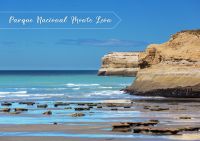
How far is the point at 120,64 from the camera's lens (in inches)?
7283

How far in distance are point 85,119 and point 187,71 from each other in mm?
23097

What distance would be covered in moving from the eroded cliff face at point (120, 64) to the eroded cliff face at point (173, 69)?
112753 millimetres

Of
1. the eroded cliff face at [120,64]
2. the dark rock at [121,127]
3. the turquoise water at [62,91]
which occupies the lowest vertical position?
the dark rock at [121,127]

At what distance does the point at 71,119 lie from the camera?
3466cm

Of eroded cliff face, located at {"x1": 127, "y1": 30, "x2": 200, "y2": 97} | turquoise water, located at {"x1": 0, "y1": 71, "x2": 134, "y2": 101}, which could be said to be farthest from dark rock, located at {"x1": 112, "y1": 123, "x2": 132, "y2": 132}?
turquoise water, located at {"x1": 0, "y1": 71, "x2": 134, "y2": 101}

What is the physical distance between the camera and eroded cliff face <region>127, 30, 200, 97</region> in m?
54.8

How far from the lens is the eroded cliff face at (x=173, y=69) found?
180 feet

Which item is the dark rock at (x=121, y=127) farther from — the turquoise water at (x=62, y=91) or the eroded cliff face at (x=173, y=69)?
the turquoise water at (x=62, y=91)

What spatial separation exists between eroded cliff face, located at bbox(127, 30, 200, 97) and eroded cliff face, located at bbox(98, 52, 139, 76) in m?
113

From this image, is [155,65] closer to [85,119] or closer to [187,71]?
[187,71]

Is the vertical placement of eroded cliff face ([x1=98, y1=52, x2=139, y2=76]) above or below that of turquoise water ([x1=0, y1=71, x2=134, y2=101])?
above

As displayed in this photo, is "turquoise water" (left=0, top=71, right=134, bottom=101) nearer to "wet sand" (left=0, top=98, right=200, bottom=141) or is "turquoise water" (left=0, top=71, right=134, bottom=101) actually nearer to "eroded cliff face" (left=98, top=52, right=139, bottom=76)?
"wet sand" (left=0, top=98, right=200, bottom=141)

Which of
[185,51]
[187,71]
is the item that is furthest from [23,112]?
[185,51]

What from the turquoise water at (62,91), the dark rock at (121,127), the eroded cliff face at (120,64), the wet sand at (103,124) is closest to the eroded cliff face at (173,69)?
the turquoise water at (62,91)
